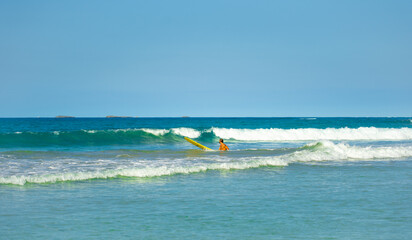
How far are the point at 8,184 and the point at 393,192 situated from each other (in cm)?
987

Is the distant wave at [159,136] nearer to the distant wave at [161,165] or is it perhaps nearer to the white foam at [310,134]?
the white foam at [310,134]

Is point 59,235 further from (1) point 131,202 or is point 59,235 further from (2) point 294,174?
(2) point 294,174

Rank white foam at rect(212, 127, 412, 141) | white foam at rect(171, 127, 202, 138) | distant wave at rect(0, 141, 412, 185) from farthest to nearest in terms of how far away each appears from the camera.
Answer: white foam at rect(212, 127, 412, 141)
white foam at rect(171, 127, 202, 138)
distant wave at rect(0, 141, 412, 185)

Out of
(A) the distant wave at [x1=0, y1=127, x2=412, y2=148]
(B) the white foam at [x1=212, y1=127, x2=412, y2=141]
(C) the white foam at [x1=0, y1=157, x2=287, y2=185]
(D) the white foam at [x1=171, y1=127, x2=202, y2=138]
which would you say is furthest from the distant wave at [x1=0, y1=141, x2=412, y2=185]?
(D) the white foam at [x1=171, y1=127, x2=202, y2=138]

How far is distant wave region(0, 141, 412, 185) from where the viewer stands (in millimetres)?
11641

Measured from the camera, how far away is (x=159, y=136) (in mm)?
37562

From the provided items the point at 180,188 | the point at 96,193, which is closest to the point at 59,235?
the point at 96,193

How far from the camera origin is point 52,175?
458 inches

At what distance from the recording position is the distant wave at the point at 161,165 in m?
11.6

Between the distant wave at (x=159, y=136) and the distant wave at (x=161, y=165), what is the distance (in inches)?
648

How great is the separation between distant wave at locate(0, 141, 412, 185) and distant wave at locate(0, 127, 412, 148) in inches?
648

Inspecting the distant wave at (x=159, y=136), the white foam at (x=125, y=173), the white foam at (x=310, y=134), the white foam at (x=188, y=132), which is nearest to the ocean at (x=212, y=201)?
the white foam at (x=125, y=173)

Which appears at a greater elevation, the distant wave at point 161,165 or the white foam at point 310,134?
the white foam at point 310,134

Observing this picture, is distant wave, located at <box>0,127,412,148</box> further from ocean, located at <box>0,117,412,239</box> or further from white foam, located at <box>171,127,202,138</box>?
ocean, located at <box>0,117,412,239</box>
